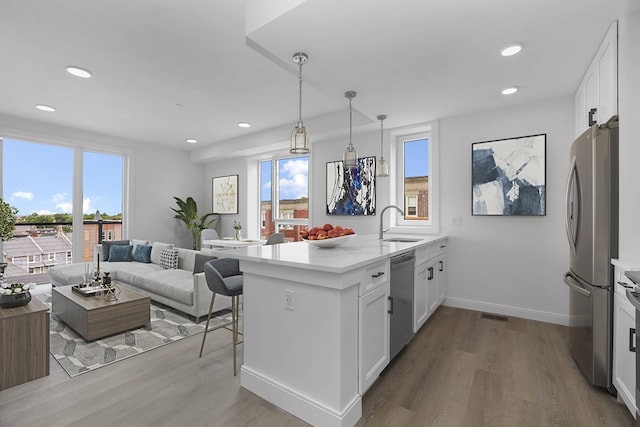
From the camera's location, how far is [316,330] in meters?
1.66

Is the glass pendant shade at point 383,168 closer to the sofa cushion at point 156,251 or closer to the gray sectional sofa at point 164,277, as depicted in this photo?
the gray sectional sofa at point 164,277

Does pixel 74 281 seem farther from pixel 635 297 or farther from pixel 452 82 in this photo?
pixel 635 297

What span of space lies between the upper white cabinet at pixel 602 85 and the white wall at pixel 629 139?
0.31ft

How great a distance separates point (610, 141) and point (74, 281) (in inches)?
223

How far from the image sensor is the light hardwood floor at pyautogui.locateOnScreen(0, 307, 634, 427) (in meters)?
1.72

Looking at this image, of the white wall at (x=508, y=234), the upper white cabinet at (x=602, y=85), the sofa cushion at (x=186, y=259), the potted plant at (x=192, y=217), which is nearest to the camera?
the upper white cabinet at (x=602, y=85)

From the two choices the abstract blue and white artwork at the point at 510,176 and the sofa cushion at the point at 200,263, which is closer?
the abstract blue and white artwork at the point at 510,176

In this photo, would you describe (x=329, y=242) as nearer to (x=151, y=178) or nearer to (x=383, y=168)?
(x=383, y=168)

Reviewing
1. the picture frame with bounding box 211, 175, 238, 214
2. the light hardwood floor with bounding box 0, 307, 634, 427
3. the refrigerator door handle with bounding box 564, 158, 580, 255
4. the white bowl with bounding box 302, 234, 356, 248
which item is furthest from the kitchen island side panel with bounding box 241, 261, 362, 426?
the picture frame with bounding box 211, 175, 238, 214

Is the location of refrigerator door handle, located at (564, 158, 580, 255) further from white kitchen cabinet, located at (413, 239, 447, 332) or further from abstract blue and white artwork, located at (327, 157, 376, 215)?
abstract blue and white artwork, located at (327, 157, 376, 215)

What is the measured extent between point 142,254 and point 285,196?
102 inches

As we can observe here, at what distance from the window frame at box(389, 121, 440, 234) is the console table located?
12.1 ft

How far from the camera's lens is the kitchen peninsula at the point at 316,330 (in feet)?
5.23

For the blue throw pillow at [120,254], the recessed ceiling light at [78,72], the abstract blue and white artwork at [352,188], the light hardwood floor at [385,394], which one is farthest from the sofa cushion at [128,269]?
the abstract blue and white artwork at [352,188]
